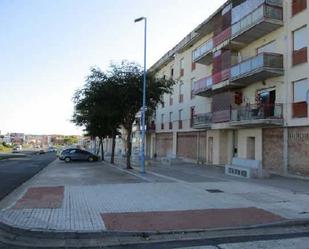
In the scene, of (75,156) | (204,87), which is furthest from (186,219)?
(75,156)

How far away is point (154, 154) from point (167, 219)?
163 feet

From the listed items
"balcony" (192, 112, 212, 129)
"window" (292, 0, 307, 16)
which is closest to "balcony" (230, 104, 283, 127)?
"window" (292, 0, 307, 16)

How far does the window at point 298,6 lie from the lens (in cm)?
2581

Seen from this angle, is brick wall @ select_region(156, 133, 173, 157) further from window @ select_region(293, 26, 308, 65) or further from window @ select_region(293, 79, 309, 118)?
window @ select_region(293, 26, 308, 65)

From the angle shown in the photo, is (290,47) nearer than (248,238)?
No

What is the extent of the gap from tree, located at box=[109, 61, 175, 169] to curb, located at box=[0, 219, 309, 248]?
22.5m

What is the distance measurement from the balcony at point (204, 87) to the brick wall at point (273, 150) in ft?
27.3

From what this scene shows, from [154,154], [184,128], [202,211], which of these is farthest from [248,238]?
[154,154]

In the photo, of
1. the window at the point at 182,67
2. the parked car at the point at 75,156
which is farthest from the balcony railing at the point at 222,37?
the parked car at the point at 75,156

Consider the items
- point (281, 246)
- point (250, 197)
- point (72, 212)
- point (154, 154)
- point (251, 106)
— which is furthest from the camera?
point (154, 154)

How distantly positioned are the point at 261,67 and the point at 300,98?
2.96 metres

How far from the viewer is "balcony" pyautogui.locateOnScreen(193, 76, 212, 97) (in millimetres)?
36809

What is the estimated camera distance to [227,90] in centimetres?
3478

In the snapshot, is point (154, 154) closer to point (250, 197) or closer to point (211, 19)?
point (211, 19)
